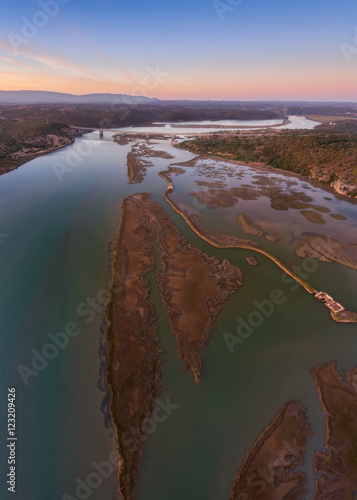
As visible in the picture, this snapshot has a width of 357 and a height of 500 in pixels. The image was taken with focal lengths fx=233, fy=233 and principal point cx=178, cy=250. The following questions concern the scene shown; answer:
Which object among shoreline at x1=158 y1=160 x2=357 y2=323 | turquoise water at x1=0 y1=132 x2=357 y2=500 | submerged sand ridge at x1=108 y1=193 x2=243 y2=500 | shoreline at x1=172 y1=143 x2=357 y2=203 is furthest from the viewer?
shoreline at x1=172 y1=143 x2=357 y2=203

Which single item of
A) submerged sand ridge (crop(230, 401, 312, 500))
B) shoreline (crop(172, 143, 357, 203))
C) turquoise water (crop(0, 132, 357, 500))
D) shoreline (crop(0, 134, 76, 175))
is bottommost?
submerged sand ridge (crop(230, 401, 312, 500))

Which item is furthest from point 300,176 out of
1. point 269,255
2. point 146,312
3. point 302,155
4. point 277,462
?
point 277,462

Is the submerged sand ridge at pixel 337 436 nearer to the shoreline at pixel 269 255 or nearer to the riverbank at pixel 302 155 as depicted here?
the shoreline at pixel 269 255

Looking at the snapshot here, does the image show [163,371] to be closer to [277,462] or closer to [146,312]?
[146,312]

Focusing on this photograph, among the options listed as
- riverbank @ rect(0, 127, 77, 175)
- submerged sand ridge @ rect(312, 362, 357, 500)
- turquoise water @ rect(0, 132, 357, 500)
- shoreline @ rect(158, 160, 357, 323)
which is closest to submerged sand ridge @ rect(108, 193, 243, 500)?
turquoise water @ rect(0, 132, 357, 500)

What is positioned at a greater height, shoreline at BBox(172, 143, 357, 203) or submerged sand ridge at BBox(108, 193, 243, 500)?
shoreline at BBox(172, 143, 357, 203)

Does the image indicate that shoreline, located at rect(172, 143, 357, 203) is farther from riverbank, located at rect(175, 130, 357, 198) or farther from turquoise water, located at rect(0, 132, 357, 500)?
turquoise water, located at rect(0, 132, 357, 500)

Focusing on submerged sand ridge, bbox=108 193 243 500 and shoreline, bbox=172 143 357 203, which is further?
shoreline, bbox=172 143 357 203

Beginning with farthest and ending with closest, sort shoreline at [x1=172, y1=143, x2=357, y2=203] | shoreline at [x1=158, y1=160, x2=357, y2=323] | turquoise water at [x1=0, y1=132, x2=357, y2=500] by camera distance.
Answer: shoreline at [x1=172, y1=143, x2=357, y2=203] < shoreline at [x1=158, y1=160, x2=357, y2=323] < turquoise water at [x1=0, y1=132, x2=357, y2=500]

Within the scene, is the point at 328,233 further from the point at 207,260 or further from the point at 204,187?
the point at 204,187
